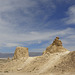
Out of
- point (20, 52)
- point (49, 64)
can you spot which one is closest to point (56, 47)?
point (49, 64)

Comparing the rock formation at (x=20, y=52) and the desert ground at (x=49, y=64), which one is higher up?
the rock formation at (x=20, y=52)

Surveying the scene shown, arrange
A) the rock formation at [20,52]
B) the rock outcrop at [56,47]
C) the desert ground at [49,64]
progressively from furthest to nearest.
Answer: the rock formation at [20,52], the rock outcrop at [56,47], the desert ground at [49,64]

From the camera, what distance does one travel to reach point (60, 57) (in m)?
26.0

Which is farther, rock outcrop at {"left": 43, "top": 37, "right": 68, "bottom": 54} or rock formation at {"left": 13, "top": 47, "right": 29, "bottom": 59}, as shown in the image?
rock formation at {"left": 13, "top": 47, "right": 29, "bottom": 59}

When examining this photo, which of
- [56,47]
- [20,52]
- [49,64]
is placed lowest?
[49,64]

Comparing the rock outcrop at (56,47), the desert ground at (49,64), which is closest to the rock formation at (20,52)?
the desert ground at (49,64)

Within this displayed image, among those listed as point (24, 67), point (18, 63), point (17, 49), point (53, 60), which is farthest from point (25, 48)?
point (53, 60)

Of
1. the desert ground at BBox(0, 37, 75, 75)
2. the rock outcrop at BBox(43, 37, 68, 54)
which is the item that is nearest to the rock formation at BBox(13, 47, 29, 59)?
the desert ground at BBox(0, 37, 75, 75)

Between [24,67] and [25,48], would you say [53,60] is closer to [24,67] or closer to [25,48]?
[24,67]

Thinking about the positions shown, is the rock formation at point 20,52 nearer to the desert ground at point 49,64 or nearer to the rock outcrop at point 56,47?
the desert ground at point 49,64

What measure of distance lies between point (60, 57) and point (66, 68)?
14.3 ft

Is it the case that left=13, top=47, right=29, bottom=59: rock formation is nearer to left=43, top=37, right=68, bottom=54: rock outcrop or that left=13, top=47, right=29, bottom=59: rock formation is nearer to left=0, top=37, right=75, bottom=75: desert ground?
left=0, top=37, right=75, bottom=75: desert ground

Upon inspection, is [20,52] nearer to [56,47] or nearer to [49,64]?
[56,47]

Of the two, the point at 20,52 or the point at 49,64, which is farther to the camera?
the point at 20,52
